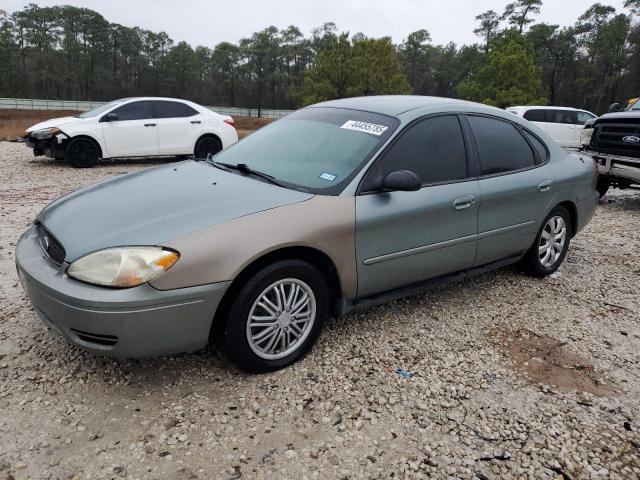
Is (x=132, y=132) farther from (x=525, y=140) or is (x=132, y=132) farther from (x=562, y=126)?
(x=562, y=126)

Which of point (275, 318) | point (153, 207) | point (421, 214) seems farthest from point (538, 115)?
point (153, 207)

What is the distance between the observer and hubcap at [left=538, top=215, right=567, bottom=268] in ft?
14.5

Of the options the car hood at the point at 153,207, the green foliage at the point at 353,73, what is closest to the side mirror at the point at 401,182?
the car hood at the point at 153,207

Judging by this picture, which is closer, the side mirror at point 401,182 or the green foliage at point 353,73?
the side mirror at point 401,182

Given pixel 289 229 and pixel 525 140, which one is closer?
pixel 289 229

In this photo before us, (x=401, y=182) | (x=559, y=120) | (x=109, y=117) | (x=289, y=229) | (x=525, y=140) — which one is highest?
(x=559, y=120)

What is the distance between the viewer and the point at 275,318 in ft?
9.00

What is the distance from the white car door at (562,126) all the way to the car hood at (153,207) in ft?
51.1

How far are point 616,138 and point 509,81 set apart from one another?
31.5 meters

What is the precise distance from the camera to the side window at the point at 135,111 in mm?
9906

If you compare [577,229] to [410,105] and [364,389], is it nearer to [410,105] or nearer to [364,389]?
[410,105]

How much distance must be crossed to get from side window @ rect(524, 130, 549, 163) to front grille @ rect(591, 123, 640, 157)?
418cm

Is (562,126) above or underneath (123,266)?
above

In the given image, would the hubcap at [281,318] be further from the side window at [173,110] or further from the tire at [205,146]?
the side window at [173,110]
